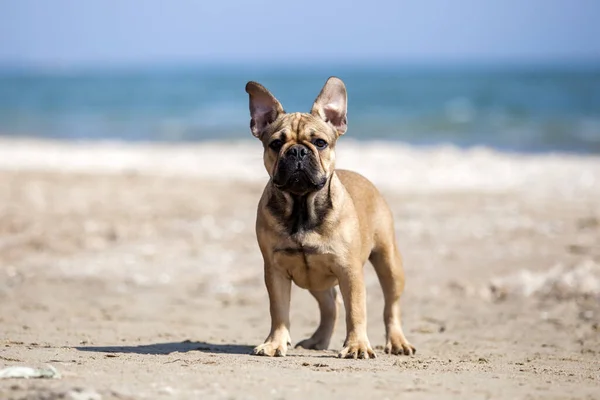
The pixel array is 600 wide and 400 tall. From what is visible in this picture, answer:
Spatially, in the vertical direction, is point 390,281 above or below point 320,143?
below

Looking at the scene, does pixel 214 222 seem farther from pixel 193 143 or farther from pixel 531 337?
pixel 193 143

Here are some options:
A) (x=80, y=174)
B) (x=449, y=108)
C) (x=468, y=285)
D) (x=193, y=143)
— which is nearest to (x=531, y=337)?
(x=468, y=285)

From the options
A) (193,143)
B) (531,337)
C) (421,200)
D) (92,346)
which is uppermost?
(193,143)

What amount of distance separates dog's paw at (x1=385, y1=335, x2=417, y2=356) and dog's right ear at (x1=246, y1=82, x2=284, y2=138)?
6.41 feet

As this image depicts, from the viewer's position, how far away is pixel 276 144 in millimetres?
6512

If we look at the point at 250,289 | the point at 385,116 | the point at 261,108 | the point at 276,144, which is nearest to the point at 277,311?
the point at 276,144

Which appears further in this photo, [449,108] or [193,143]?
[449,108]

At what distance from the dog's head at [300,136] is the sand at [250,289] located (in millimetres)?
1280

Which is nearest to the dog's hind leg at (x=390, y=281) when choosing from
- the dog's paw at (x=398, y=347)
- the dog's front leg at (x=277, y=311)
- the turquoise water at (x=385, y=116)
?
the dog's paw at (x=398, y=347)

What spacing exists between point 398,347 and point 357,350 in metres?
0.80

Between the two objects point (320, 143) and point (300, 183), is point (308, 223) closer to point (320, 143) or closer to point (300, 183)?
point (300, 183)

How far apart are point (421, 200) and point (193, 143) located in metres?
14.5

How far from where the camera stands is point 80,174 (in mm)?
16891

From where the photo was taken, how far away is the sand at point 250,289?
5289 mm
